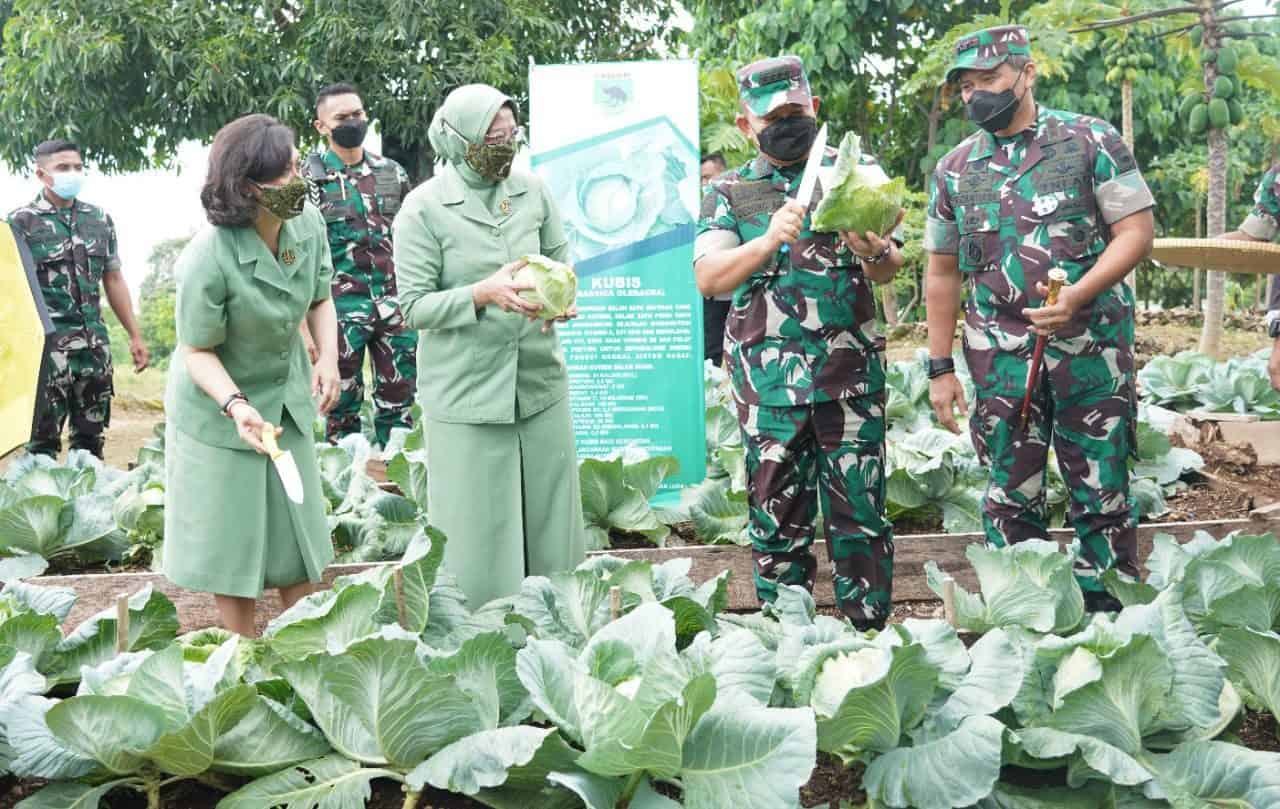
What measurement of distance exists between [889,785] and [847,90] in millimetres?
14648

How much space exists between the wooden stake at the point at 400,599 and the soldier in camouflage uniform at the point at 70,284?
4.55m

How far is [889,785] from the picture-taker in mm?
2463

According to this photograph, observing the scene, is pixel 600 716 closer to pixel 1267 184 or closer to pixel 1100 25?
pixel 1267 184

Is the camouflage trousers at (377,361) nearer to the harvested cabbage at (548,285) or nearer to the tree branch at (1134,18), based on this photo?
the harvested cabbage at (548,285)

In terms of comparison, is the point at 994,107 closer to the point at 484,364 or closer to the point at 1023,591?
the point at 1023,591

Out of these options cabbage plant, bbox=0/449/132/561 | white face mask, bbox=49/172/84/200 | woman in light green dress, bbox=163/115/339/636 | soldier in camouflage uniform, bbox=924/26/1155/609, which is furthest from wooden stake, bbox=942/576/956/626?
white face mask, bbox=49/172/84/200

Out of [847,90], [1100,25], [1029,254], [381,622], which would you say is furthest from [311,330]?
[847,90]

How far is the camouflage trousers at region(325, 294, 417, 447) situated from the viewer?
6543mm

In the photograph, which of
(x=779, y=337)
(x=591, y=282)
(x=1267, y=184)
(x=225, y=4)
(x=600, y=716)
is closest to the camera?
(x=600, y=716)

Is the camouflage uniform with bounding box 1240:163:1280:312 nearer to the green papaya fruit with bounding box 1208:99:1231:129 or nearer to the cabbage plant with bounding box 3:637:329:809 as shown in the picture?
the cabbage plant with bounding box 3:637:329:809

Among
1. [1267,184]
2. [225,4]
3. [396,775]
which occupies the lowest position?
[396,775]

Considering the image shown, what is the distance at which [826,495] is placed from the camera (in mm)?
3760

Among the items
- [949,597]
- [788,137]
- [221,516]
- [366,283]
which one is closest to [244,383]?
[221,516]

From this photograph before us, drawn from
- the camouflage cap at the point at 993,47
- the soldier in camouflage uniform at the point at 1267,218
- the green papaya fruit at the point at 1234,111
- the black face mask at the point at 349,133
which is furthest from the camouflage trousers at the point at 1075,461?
the green papaya fruit at the point at 1234,111
